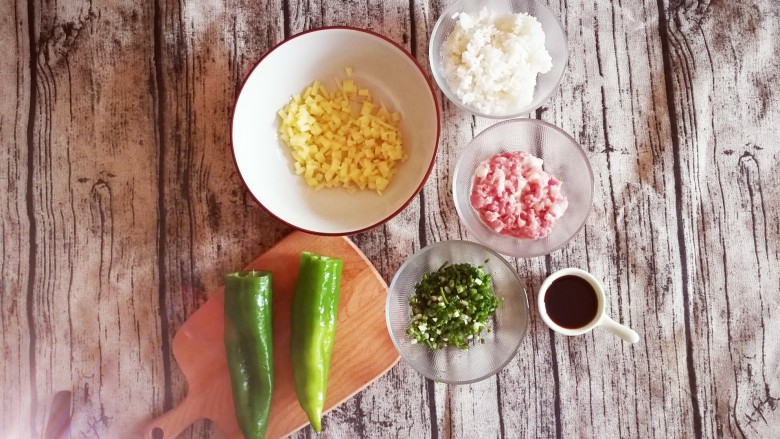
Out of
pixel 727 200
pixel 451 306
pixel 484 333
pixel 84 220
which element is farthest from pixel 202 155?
pixel 727 200

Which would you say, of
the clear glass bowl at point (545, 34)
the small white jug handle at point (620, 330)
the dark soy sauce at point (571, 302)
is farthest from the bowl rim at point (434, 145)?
the small white jug handle at point (620, 330)

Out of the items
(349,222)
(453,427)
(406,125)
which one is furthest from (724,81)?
(453,427)

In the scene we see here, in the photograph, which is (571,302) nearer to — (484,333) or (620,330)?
(620,330)

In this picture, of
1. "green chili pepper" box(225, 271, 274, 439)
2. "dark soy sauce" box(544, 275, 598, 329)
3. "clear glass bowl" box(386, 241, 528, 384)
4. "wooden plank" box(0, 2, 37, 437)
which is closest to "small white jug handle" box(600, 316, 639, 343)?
"dark soy sauce" box(544, 275, 598, 329)

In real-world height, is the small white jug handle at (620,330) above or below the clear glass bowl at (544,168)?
below

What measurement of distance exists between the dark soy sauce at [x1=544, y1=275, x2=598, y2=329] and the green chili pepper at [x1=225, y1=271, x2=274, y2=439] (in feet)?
2.86

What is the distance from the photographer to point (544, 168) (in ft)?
5.98

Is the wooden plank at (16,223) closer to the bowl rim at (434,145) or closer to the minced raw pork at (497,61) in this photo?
the bowl rim at (434,145)

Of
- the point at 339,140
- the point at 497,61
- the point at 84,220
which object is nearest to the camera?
the point at 497,61

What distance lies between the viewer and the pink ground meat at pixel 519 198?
1.69 metres

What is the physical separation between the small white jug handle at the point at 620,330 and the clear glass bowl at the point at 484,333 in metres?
0.24

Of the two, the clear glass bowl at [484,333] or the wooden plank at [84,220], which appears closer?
the clear glass bowl at [484,333]

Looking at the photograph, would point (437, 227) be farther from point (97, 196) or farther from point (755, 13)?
point (755, 13)

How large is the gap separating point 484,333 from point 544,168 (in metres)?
0.55
